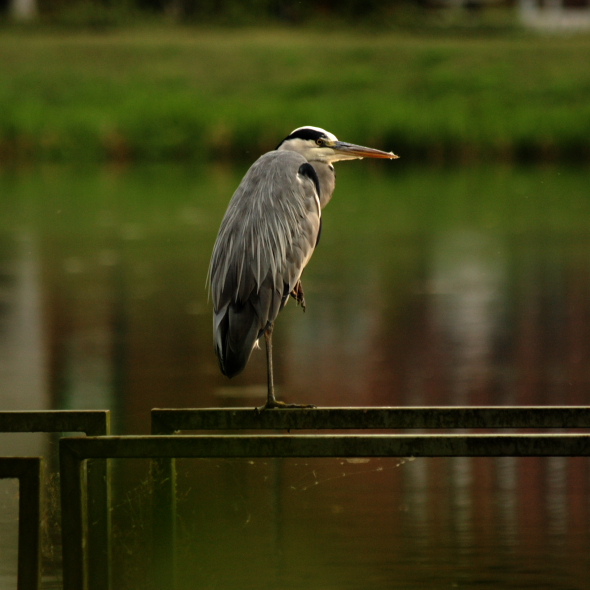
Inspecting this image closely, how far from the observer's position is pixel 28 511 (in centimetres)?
341

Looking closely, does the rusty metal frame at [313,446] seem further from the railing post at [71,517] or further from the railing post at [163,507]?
the railing post at [163,507]

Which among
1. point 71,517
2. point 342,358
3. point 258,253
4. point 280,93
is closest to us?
point 71,517

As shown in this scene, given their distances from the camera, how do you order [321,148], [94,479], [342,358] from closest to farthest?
[94,479] → [321,148] → [342,358]

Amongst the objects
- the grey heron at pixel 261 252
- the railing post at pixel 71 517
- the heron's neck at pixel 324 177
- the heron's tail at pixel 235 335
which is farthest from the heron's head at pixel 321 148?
the railing post at pixel 71 517

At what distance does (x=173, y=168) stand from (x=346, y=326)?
14.1 m

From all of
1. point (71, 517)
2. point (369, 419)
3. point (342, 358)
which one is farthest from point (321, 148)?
point (342, 358)

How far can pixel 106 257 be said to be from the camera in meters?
13.4

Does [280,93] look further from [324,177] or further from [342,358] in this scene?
[324,177]

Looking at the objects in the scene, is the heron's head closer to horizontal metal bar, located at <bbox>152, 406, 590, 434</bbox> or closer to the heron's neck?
the heron's neck

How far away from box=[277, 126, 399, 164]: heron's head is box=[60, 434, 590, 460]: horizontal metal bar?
4.89 feet

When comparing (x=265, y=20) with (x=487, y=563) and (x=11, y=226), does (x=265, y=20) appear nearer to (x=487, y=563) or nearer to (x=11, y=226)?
(x=11, y=226)

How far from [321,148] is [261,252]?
2.04 feet

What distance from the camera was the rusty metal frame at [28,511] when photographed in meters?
3.38

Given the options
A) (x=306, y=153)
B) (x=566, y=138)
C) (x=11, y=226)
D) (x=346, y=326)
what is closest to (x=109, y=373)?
(x=346, y=326)
